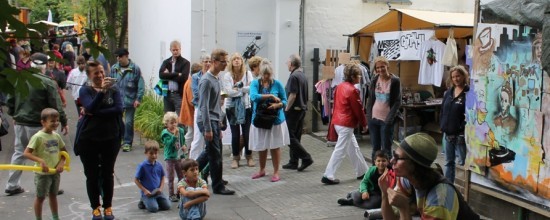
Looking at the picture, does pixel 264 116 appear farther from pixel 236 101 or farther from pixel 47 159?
pixel 47 159

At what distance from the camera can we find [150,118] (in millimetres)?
12258

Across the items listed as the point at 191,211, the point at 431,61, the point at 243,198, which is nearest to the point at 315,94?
the point at 431,61

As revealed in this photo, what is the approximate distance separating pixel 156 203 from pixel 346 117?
2.73m

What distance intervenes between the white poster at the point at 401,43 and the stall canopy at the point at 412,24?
24 cm

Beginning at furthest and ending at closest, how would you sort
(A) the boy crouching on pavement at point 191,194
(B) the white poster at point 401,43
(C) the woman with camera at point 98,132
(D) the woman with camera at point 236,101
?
(B) the white poster at point 401,43
(D) the woman with camera at point 236,101
(A) the boy crouching on pavement at point 191,194
(C) the woman with camera at point 98,132

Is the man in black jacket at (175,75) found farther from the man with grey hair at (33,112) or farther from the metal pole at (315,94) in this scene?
the man with grey hair at (33,112)

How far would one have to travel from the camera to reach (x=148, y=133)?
39.2ft

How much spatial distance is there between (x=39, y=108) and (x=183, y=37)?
564 cm

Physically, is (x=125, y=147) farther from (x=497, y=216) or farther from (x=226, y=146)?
(x=497, y=216)

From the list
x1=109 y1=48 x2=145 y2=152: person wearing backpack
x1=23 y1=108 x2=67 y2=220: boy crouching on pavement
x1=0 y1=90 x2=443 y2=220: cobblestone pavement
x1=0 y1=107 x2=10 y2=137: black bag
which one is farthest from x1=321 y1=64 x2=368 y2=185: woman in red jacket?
x1=0 y1=107 x2=10 y2=137: black bag

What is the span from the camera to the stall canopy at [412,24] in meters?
11.3

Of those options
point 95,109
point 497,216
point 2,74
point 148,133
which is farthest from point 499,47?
point 148,133

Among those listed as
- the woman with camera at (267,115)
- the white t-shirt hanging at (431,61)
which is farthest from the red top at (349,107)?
the white t-shirt hanging at (431,61)

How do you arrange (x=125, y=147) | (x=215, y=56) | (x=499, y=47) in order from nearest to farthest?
1. (x=499, y=47)
2. (x=215, y=56)
3. (x=125, y=147)
